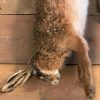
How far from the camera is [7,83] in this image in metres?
1.25

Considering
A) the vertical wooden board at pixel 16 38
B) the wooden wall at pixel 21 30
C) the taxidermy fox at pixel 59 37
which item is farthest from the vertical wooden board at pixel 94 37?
the vertical wooden board at pixel 16 38

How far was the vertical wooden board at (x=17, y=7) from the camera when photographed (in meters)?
1.33

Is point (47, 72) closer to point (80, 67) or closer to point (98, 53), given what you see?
point (80, 67)

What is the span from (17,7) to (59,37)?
298 mm

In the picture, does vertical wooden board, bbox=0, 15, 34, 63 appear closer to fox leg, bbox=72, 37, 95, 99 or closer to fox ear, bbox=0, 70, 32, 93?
fox ear, bbox=0, 70, 32, 93

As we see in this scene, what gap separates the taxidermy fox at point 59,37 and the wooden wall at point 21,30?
0.13 metres

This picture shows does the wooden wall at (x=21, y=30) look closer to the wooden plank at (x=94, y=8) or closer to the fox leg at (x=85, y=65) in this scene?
the wooden plank at (x=94, y=8)

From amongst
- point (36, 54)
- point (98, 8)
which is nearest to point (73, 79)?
point (36, 54)

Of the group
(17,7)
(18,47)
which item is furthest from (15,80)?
(17,7)

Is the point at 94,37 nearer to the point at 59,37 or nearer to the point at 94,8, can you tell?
the point at 94,8

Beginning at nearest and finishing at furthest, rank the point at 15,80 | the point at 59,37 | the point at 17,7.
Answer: the point at 59,37 → the point at 15,80 → the point at 17,7

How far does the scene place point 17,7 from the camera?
1.34 meters

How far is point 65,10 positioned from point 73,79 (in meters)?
0.31

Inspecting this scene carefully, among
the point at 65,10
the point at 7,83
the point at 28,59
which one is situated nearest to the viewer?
the point at 65,10
